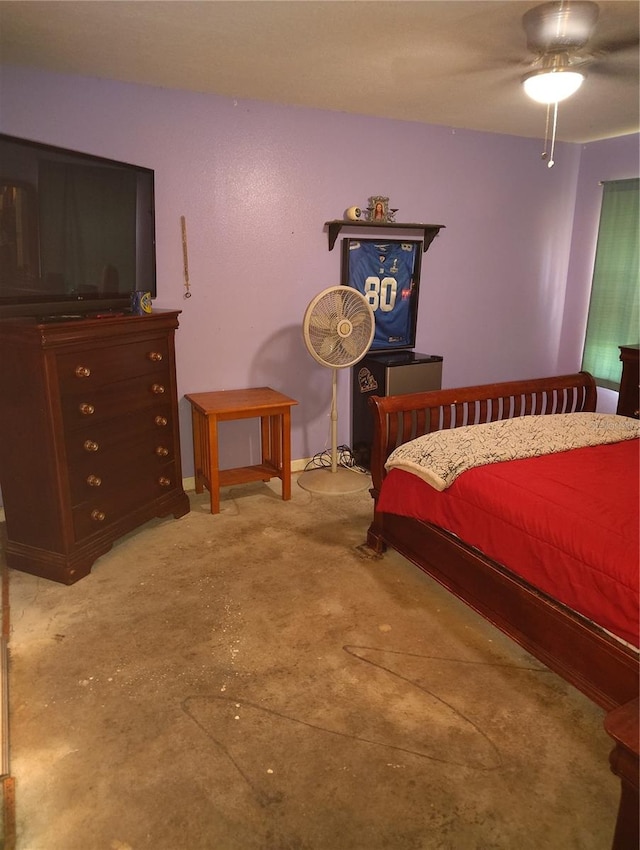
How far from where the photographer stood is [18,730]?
6.47 feet

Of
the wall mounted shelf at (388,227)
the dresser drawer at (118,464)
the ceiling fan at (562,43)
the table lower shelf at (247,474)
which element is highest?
the ceiling fan at (562,43)

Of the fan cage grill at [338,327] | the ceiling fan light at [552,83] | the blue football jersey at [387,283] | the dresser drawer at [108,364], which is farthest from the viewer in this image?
the blue football jersey at [387,283]

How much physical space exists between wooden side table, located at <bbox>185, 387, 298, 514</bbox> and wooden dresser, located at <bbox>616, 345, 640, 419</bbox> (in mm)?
2395

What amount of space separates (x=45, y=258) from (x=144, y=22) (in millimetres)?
1178

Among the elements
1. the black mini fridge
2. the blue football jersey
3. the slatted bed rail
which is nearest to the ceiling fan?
the slatted bed rail

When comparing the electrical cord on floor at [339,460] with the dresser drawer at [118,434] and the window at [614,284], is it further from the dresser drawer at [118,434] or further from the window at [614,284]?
the window at [614,284]

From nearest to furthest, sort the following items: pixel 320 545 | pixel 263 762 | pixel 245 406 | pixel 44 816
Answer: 1. pixel 44 816
2. pixel 263 762
3. pixel 320 545
4. pixel 245 406

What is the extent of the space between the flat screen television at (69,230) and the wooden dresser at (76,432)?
0.87 ft

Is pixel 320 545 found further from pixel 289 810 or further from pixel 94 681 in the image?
pixel 289 810

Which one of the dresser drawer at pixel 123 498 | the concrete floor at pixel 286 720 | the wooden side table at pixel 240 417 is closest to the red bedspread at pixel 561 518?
the concrete floor at pixel 286 720

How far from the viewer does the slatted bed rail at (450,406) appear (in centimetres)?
310

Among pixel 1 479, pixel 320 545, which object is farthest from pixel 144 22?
pixel 320 545

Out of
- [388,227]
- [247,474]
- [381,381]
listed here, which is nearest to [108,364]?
[247,474]

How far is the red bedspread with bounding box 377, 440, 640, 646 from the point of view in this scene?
187 cm
